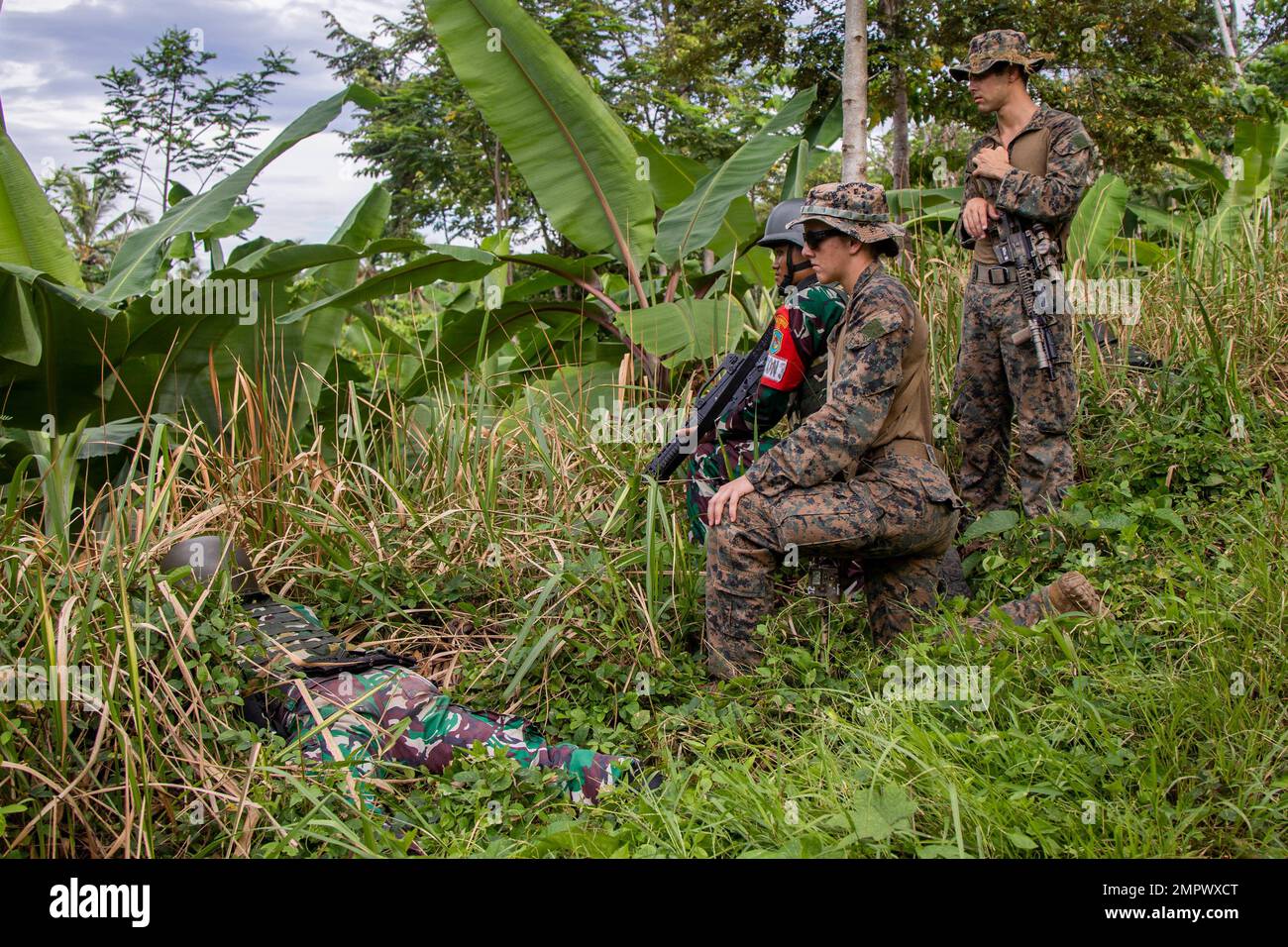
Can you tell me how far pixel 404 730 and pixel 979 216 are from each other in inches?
117

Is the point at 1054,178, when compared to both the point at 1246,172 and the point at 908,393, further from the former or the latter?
the point at 1246,172

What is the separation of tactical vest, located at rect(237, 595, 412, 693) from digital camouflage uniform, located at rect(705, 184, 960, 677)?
1.11 metres

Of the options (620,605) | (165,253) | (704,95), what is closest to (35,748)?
(620,605)

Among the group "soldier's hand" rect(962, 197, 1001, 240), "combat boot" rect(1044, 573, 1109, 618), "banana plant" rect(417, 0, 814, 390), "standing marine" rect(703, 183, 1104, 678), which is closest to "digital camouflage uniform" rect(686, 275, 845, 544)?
"standing marine" rect(703, 183, 1104, 678)

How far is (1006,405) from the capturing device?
4551mm

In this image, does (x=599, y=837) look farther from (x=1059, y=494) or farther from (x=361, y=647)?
(x=1059, y=494)

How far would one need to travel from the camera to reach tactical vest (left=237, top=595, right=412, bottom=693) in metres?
3.29

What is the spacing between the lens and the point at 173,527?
400 cm

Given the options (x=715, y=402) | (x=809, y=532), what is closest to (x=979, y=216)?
(x=715, y=402)

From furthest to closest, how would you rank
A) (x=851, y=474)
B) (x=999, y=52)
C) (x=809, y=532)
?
1. (x=999, y=52)
2. (x=851, y=474)
3. (x=809, y=532)
